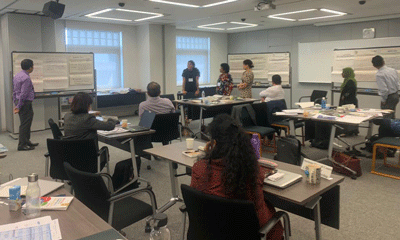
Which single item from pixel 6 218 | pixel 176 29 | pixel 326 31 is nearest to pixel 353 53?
pixel 326 31

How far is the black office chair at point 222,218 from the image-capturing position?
5.47ft

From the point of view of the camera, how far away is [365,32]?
8445 mm

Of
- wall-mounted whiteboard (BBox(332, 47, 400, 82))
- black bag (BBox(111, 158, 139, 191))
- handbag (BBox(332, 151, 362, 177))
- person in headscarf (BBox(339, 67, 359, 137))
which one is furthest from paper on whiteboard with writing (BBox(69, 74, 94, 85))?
wall-mounted whiteboard (BBox(332, 47, 400, 82))

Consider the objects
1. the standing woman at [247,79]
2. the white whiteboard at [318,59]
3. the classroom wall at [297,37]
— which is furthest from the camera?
the white whiteboard at [318,59]

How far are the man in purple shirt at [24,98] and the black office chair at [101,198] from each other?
414 centimetres

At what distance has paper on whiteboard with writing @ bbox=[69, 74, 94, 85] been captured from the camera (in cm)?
761

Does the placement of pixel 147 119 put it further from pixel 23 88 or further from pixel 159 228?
pixel 159 228

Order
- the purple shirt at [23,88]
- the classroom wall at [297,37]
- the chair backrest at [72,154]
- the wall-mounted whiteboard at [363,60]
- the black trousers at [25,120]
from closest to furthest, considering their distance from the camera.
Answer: the chair backrest at [72,154]
the purple shirt at [23,88]
the black trousers at [25,120]
the wall-mounted whiteboard at [363,60]
the classroom wall at [297,37]

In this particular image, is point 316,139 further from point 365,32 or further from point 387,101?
point 365,32

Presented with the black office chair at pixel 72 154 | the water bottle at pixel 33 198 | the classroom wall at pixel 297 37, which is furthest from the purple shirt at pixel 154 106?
the classroom wall at pixel 297 37

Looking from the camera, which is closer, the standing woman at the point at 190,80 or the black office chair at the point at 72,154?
the black office chair at the point at 72,154

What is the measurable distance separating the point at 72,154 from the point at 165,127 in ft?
5.64

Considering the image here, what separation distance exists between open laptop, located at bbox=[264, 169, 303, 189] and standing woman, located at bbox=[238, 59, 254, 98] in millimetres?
4725

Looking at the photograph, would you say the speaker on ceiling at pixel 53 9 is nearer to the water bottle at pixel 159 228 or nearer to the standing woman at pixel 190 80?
the standing woman at pixel 190 80
